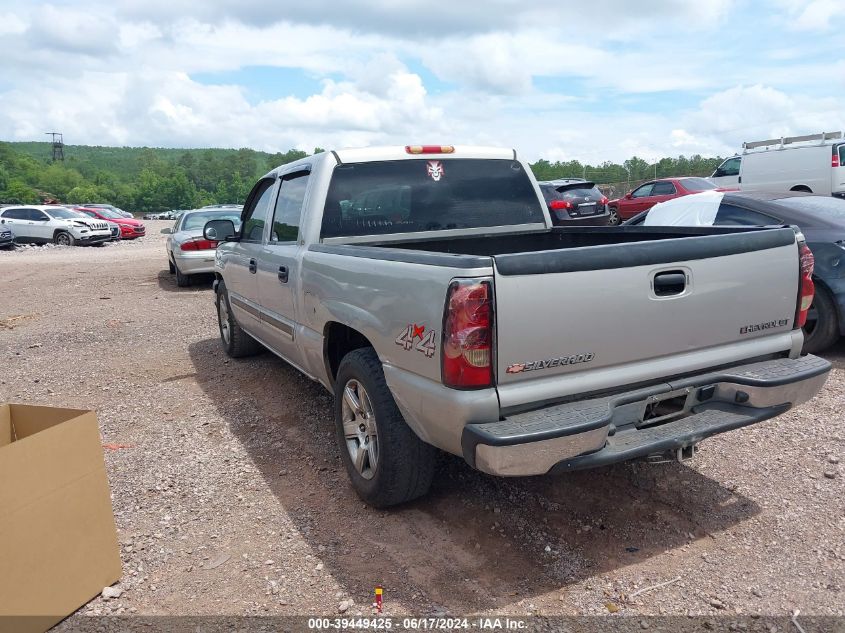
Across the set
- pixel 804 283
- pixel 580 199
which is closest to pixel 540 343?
pixel 804 283

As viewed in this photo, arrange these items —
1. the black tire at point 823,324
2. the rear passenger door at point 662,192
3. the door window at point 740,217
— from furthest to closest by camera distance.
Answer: the rear passenger door at point 662,192 → the door window at point 740,217 → the black tire at point 823,324

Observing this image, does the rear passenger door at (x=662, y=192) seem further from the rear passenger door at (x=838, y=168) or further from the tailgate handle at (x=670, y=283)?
the tailgate handle at (x=670, y=283)

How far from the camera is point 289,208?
474cm

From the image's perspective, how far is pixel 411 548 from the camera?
324cm

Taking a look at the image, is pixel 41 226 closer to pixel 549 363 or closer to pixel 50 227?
pixel 50 227

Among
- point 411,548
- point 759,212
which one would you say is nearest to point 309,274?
point 411,548

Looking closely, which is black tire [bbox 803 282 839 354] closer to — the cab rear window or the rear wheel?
the cab rear window

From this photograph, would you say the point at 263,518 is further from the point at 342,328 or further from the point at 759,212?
the point at 759,212

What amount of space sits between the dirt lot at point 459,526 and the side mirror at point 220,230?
4.90ft

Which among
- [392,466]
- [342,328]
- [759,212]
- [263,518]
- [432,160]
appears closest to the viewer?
[392,466]

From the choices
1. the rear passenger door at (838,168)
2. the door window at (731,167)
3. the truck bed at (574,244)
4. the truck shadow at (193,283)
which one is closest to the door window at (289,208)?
the truck bed at (574,244)

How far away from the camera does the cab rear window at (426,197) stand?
14.1ft

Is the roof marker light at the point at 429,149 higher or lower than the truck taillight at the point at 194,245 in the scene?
higher

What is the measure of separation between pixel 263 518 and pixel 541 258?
2.10 meters
